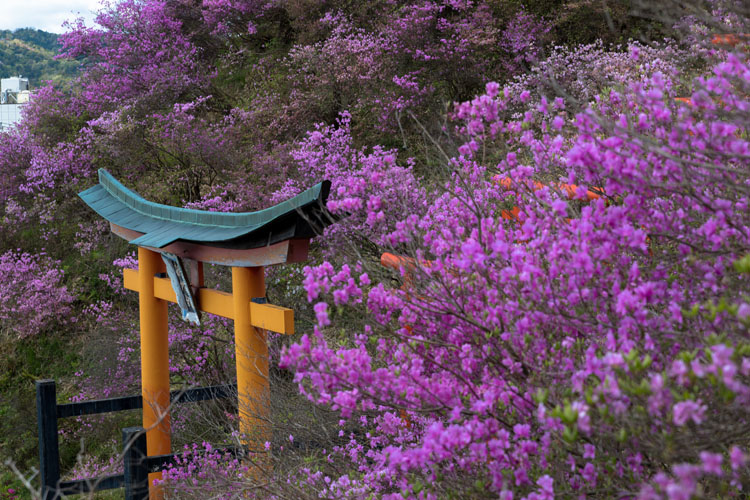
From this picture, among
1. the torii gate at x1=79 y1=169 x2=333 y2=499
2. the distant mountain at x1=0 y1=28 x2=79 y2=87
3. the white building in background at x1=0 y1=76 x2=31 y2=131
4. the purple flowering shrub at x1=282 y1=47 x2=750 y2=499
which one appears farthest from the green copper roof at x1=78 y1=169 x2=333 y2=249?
the distant mountain at x1=0 y1=28 x2=79 y2=87

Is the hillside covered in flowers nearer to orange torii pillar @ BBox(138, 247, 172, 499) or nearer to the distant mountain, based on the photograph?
orange torii pillar @ BBox(138, 247, 172, 499)

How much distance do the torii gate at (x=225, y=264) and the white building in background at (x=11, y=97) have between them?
17.7m

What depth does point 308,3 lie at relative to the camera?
11773 mm

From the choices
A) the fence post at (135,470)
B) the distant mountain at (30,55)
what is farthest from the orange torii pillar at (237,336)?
the distant mountain at (30,55)

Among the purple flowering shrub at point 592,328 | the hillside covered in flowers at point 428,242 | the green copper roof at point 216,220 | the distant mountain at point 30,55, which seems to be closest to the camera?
the purple flowering shrub at point 592,328

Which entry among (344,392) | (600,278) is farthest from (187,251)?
(600,278)

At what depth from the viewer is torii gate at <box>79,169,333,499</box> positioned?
3.87 metres

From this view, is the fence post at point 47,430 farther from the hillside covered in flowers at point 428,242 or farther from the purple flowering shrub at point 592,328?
the purple flowering shrub at point 592,328

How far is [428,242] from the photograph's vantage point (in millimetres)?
2775

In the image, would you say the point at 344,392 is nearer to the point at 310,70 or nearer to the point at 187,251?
the point at 187,251

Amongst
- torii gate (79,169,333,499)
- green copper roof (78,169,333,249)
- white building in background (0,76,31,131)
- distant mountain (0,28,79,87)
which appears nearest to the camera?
green copper roof (78,169,333,249)

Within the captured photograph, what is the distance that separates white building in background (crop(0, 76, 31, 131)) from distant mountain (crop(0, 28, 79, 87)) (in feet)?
4.64

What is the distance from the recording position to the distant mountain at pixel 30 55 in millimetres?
25750

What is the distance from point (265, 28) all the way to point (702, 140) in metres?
12.9
